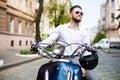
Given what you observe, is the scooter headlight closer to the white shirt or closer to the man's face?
the white shirt

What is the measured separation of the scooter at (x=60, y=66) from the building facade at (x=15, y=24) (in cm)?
2817

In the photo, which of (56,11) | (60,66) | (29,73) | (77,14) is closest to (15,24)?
(56,11)

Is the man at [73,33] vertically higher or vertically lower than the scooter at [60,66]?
higher

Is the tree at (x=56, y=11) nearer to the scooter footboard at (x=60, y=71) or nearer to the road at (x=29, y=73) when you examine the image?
the road at (x=29, y=73)

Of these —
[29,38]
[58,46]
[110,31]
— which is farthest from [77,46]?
[110,31]

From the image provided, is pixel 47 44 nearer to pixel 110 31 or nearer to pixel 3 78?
pixel 3 78

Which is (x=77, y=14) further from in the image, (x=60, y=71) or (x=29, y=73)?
(x=29, y=73)

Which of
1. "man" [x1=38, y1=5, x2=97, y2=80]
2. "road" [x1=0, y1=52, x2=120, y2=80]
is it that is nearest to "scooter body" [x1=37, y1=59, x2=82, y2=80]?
"man" [x1=38, y1=5, x2=97, y2=80]

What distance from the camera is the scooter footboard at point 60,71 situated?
149 inches

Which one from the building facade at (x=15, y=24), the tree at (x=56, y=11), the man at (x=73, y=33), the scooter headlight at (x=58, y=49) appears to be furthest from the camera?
the tree at (x=56, y=11)

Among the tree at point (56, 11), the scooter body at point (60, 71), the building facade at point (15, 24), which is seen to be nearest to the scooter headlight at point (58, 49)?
the scooter body at point (60, 71)

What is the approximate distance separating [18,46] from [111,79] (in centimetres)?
2921

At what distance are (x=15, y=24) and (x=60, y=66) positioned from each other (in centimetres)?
3631

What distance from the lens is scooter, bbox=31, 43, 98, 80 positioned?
379 centimetres
